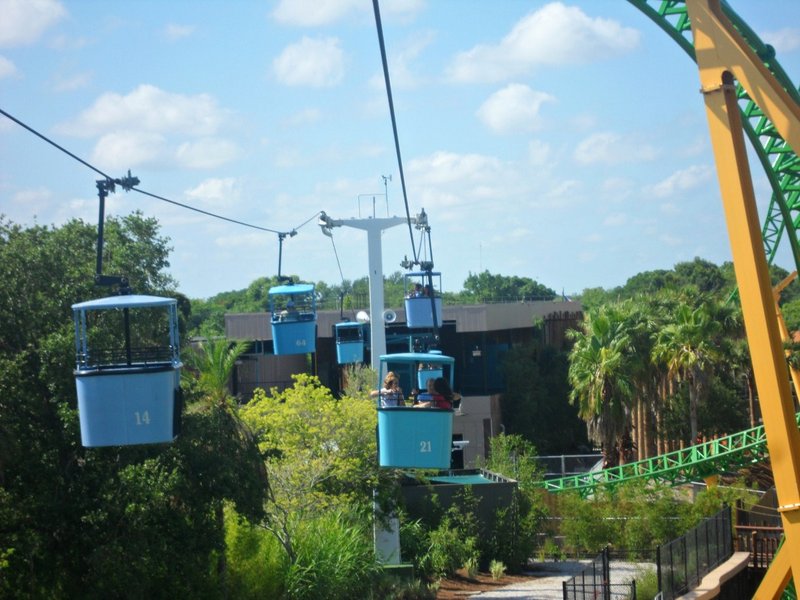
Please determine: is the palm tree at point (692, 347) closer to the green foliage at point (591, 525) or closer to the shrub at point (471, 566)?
the green foliage at point (591, 525)

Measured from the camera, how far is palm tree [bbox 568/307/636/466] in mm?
39406

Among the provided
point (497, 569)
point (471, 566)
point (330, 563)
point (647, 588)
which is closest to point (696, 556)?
point (647, 588)

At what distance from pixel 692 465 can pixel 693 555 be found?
52.2 feet

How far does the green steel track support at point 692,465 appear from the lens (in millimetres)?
36094

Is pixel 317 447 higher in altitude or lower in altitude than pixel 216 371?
lower

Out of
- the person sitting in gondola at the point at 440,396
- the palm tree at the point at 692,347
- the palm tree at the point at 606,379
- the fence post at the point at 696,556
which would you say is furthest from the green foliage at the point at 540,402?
the person sitting in gondola at the point at 440,396

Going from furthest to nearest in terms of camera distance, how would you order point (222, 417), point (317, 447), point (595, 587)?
1. point (317, 447)
2. point (222, 417)
3. point (595, 587)

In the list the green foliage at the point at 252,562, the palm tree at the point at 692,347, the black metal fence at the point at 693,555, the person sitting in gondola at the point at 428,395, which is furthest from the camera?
the palm tree at the point at 692,347

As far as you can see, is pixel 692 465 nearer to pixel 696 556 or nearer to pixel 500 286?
pixel 696 556

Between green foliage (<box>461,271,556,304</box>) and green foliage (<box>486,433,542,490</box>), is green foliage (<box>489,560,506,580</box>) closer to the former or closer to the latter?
green foliage (<box>486,433,542,490</box>)

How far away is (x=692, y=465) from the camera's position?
3678cm

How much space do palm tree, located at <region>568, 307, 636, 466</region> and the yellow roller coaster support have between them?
1103 inches

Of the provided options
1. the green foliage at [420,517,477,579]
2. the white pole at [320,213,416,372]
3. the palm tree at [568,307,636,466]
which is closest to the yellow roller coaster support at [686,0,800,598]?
the white pole at [320,213,416,372]

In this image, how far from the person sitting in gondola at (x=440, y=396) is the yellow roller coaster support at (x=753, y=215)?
4748 millimetres
